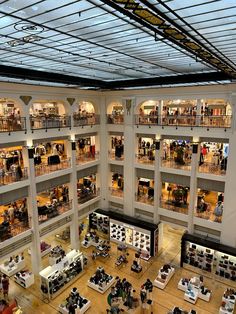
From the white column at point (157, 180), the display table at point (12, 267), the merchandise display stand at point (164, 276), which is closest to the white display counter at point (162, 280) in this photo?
the merchandise display stand at point (164, 276)

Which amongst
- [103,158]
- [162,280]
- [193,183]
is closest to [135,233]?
[162,280]

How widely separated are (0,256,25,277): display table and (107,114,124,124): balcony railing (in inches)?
471

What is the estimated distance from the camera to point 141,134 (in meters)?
18.7

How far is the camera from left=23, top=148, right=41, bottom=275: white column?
587 inches

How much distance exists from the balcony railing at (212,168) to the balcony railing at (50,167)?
910 centimetres

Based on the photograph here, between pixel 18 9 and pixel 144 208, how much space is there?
16493 mm

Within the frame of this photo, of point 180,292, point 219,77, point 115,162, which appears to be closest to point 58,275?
point 180,292

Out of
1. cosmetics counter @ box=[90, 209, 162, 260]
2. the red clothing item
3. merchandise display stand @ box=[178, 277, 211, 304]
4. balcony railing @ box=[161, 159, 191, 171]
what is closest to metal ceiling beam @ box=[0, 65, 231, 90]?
balcony railing @ box=[161, 159, 191, 171]

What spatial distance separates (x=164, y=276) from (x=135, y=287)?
6.55 ft

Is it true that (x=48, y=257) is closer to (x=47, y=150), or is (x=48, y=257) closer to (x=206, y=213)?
(x=47, y=150)

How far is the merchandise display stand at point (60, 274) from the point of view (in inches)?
586

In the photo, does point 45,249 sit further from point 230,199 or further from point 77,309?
point 230,199

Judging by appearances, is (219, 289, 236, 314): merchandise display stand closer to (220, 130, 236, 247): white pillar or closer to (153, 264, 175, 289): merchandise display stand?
(220, 130, 236, 247): white pillar

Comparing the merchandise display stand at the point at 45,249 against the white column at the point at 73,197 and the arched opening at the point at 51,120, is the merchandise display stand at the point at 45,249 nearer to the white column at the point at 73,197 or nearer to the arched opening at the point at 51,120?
the white column at the point at 73,197
